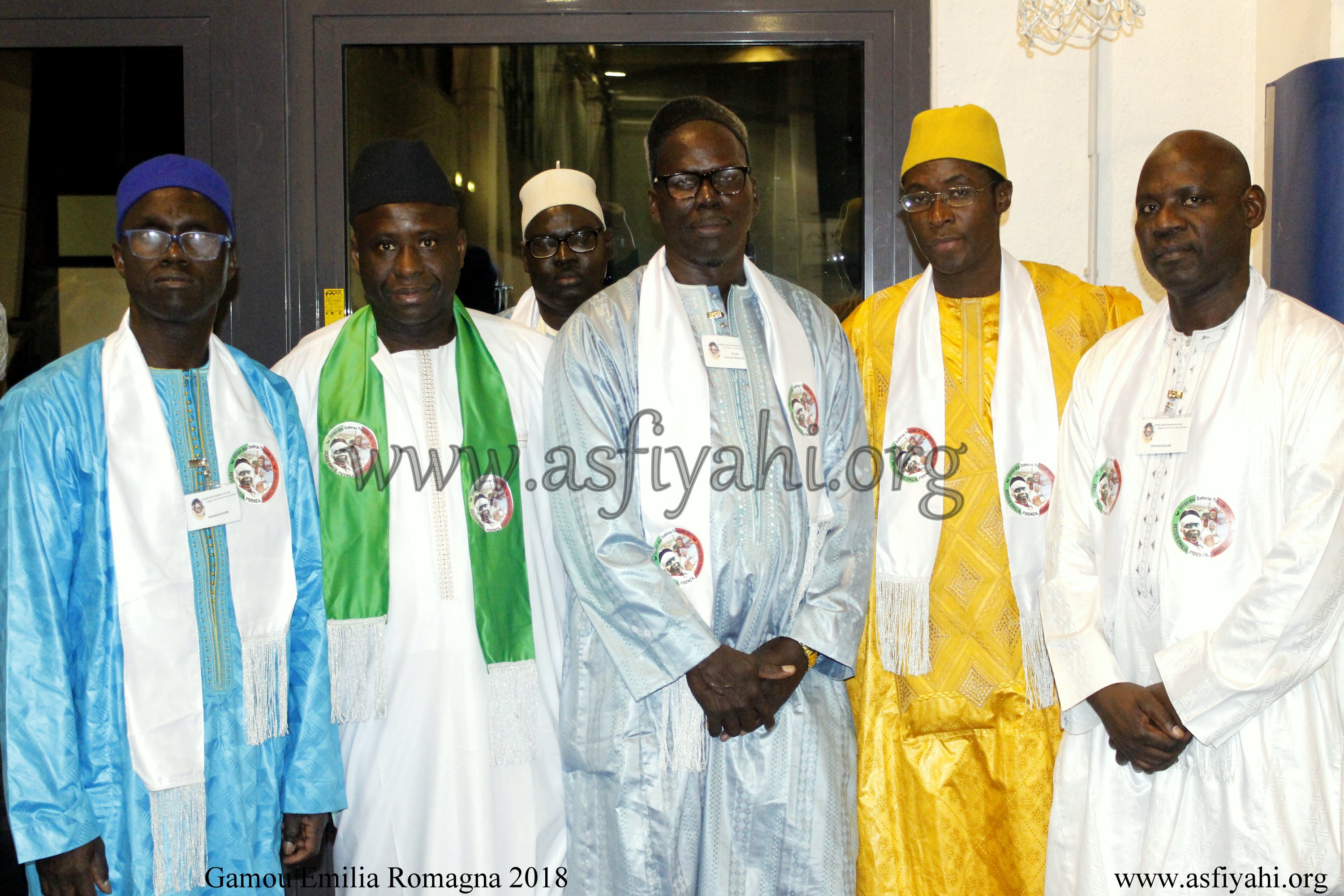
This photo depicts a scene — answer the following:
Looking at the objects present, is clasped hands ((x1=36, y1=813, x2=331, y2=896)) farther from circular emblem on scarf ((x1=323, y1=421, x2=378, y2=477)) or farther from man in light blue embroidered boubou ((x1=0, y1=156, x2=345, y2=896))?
circular emblem on scarf ((x1=323, y1=421, x2=378, y2=477))

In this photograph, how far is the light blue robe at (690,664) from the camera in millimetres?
2480

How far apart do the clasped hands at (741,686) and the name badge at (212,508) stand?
3.57ft

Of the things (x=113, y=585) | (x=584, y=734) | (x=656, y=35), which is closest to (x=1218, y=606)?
(x=584, y=734)

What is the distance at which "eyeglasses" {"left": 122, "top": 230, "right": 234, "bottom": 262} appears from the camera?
7.97ft


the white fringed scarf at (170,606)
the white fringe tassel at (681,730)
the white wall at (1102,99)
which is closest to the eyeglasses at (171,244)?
the white fringed scarf at (170,606)

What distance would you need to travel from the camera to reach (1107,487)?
104 inches

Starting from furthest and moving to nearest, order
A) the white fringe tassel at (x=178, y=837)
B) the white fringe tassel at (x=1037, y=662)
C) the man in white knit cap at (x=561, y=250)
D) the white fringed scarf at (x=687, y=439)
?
the man in white knit cap at (x=561, y=250)
the white fringe tassel at (x=1037, y=662)
the white fringed scarf at (x=687, y=439)
the white fringe tassel at (x=178, y=837)

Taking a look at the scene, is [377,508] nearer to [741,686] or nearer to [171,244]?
[171,244]

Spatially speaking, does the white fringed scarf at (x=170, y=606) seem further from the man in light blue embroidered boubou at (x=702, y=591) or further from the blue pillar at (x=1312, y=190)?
the blue pillar at (x=1312, y=190)

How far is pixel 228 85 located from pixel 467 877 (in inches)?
114

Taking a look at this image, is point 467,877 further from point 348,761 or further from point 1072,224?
point 1072,224

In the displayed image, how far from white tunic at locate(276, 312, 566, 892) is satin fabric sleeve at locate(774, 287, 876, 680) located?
0.72m

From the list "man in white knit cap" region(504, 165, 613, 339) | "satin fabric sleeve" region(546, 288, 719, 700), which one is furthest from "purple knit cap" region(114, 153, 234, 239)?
"man in white knit cap" region(504, 165, 613, 339)

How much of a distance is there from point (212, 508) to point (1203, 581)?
222cm
